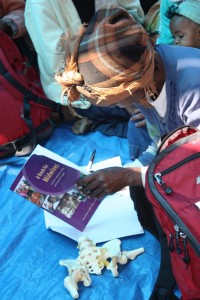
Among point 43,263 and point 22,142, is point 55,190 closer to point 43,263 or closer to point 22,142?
point 43,263

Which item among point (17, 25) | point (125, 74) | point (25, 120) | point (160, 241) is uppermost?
point (125, 74)

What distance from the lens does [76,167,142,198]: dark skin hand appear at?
90 cm

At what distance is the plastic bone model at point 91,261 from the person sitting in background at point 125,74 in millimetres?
147

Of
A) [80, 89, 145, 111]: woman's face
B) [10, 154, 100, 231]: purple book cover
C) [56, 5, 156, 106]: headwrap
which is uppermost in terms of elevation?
[56, 5, 156, 106]: headwrap

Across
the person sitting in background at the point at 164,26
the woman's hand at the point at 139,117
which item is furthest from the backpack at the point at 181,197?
the person sitting in background at the point at 164,26

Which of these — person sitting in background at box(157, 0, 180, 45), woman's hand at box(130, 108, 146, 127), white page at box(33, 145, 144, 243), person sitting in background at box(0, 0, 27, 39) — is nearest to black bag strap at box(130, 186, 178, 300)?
white page at box(33, 145, 144, 243)

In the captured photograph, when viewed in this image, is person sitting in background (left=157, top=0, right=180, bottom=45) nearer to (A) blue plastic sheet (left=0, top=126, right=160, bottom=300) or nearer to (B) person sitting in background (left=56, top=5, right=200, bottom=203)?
(B) person sitting in background (left=56, top=5, right=200, bottom=203)

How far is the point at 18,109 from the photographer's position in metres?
1.47

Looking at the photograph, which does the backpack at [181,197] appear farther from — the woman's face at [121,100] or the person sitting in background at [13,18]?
the person sitting in background at [13,18]

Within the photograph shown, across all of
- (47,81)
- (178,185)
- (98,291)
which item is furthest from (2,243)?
(47,81)

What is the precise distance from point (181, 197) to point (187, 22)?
81 centimetres

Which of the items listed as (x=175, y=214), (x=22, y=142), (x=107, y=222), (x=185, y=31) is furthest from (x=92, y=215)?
(x=185, y=31)

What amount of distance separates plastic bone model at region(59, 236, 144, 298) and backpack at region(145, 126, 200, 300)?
0.68 ft

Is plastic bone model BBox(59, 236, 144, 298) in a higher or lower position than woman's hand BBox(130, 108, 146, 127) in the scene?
lower
